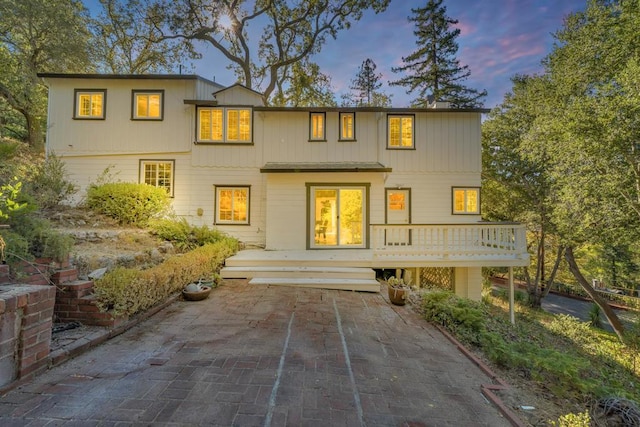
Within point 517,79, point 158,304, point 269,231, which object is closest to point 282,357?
point 158,304

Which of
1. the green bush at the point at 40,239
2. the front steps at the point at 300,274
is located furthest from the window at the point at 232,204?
the green bush at the point at 40,239

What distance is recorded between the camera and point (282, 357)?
298 cm

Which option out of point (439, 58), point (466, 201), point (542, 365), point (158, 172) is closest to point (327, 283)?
point (542, 365)

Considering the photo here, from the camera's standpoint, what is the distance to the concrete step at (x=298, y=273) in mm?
6469

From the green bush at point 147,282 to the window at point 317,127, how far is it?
5.74 m

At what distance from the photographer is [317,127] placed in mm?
9930

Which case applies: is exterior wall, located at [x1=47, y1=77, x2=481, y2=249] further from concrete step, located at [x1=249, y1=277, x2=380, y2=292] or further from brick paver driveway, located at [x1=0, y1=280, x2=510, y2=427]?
brick paver driveway, located at [x1=0, y1=280, x2=510, y2=427]

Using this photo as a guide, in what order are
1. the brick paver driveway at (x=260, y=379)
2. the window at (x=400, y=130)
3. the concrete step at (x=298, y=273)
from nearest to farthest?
the brick paver driveway at (x=260, y=379) < the concrete step at (x=298, y=273) < the window at (x=400, y=130)

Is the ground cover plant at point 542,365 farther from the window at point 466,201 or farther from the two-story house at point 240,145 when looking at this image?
the window at point 466,201

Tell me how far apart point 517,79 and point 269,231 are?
1523cm

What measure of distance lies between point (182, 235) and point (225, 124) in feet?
14.4

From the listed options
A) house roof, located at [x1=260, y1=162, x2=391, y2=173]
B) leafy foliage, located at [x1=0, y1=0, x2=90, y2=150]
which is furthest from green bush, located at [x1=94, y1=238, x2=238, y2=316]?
leafy foliage, located at [x1=0, y1=0, x2=90, y2=150]

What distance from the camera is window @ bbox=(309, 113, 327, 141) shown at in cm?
988

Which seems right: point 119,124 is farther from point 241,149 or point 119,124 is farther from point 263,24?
point 263,24
